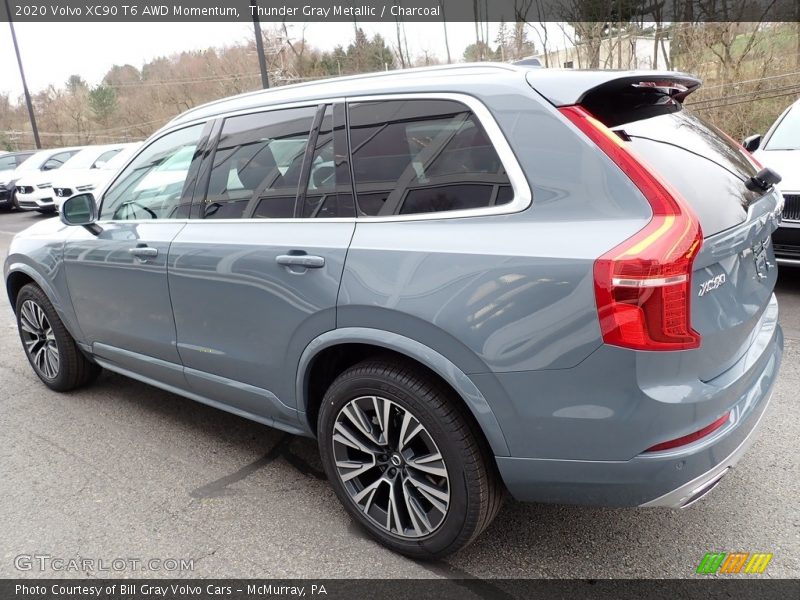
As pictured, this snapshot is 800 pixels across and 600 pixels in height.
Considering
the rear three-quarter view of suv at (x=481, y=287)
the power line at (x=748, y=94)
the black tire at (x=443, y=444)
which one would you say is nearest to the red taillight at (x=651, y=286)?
the rear three-quarter view of suv at (x=481, y=287)

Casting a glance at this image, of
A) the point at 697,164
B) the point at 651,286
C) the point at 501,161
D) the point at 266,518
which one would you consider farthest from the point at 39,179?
the point at 651,286

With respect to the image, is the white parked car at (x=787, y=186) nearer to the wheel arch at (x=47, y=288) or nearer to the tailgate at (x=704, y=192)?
the tailgate at (x=704, y=192)

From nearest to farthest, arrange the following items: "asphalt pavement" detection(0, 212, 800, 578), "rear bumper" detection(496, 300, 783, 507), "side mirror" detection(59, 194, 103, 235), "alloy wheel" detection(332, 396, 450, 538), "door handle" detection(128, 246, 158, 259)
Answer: "rear bumper" detection(496, 300, 783, 507) → "alloy wheel" detection(332, 396, 450, 538) → "asphalt pavement" detection(0, 212, 800, 578) → "door handle" detection(128, 246, 158, 259) → "side mirror" detection(59, 194, 103, 235)

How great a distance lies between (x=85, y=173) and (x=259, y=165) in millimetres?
14372

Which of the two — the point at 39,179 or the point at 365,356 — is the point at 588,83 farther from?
the point at 39,179

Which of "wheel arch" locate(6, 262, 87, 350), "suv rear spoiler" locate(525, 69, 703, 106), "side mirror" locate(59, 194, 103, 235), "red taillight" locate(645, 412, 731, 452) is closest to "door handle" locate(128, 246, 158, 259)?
"side mirror" locate(59, 194, 103, 235)

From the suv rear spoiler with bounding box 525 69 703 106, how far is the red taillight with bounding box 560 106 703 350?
19.8 inches

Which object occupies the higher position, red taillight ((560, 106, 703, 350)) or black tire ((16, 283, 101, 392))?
red taillight ((560, 106, 703, 350))

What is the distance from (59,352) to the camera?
436cm

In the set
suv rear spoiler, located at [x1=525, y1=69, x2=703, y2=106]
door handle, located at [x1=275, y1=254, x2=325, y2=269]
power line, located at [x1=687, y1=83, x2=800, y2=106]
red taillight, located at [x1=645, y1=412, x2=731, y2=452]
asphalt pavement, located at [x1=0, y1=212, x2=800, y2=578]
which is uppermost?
suv rear spoiler, located at [x1=525, y1=69, x2=703, y2=106]

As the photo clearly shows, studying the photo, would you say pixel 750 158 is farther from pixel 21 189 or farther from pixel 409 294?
pixel 21 189

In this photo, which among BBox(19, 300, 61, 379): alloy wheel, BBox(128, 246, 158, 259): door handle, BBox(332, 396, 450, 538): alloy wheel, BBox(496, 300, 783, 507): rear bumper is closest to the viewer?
BBox(496, 300, 783, 507): rear bumper

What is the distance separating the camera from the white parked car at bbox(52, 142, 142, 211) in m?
14.8

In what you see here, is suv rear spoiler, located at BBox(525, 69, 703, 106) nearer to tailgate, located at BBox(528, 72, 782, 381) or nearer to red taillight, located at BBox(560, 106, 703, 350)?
tailgate, located at BBox(528, 72, 782, 381)
